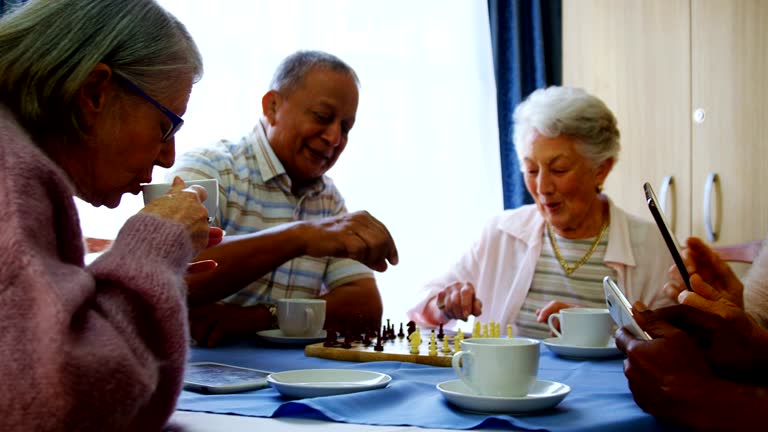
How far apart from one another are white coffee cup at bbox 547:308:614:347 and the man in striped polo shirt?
0.45 meters

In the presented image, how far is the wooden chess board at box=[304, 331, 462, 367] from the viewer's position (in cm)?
150

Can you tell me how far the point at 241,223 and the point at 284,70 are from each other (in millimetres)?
511

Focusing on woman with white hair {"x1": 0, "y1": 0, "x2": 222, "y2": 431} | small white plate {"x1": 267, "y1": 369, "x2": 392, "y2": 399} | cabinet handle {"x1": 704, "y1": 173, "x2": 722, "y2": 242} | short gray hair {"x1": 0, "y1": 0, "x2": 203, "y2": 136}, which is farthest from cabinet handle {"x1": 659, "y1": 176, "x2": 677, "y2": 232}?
short gray hair {"x1": 0, "y1": 0, "x2": 203, "y2": 136}

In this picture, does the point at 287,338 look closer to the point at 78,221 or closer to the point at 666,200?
the point at 78,221

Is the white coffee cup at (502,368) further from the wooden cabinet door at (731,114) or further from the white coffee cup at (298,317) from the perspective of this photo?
the wooden cabinet door at (731,114)

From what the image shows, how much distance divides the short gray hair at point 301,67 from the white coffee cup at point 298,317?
86cm

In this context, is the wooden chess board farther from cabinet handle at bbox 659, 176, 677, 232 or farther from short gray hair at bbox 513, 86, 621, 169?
cabinet handle at bbox 659, 176, 677, 232

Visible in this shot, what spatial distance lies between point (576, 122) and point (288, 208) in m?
1.00

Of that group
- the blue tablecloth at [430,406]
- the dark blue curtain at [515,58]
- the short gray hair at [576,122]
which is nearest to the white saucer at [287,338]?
the blue tablecloth at [430,406]

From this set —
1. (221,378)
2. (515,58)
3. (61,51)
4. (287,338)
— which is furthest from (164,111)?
(515,58)

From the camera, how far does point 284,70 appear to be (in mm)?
2424

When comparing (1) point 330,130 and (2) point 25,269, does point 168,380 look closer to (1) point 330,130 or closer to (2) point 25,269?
(2) point 25,269

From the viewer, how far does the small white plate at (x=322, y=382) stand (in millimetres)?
1137

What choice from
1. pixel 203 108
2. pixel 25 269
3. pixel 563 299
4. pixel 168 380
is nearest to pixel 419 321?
pixel 563 299
